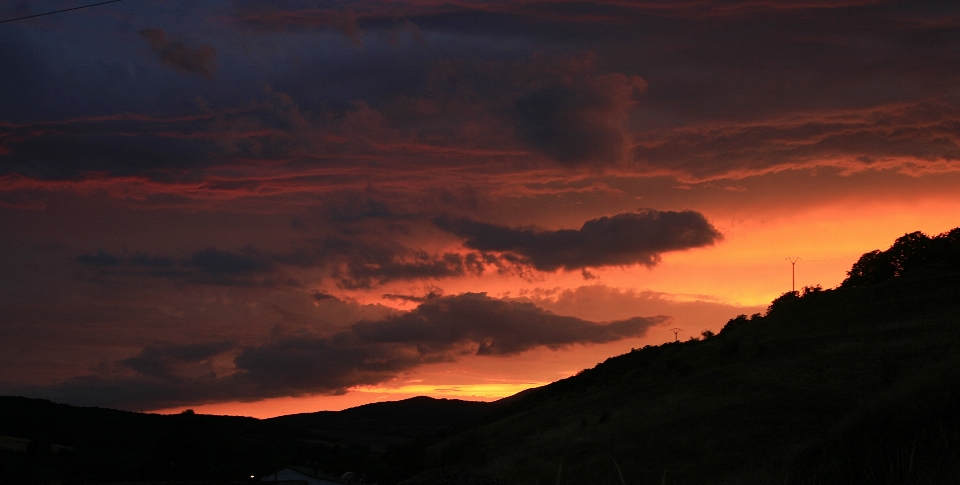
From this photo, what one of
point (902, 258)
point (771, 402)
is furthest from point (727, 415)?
point (902, 258)

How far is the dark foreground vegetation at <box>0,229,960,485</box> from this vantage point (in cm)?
4612

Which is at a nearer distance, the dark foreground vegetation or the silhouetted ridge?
the dark foreground vegetation

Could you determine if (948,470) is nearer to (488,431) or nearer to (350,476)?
(350,476)

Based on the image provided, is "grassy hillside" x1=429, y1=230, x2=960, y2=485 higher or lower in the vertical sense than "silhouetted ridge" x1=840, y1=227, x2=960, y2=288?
lower

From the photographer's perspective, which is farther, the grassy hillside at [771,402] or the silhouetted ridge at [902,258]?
the silhouetted ridge at [902,258]

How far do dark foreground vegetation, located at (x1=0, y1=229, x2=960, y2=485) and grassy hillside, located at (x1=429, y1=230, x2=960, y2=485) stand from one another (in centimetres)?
23

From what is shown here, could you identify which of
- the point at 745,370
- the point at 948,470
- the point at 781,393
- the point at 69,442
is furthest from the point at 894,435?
the point at 69,442

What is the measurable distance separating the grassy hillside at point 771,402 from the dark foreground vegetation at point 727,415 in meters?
0.23

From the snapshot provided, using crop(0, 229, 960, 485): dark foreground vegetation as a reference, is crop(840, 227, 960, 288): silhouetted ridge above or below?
above

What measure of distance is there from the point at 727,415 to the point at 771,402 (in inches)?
140

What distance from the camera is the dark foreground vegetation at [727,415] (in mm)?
46125

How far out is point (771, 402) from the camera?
61.2 meters

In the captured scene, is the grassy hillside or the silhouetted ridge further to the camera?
the silhouetted ridge

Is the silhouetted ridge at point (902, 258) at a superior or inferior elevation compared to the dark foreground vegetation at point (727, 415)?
superior
